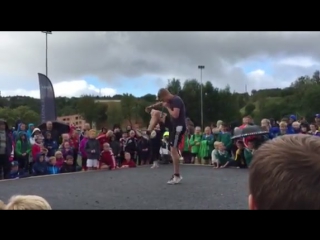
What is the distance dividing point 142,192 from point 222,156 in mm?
5392

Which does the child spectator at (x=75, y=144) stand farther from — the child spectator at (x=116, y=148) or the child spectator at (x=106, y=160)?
the child spectator at (x=116, y=148)

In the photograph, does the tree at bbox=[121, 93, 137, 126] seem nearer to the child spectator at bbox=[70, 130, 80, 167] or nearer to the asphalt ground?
the child spectator at bbox=[70, 130, 80, 167]

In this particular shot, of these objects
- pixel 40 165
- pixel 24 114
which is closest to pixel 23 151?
pixel 40 165

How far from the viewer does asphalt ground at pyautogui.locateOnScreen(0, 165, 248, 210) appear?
15.9ft

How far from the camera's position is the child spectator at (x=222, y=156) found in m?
10.9

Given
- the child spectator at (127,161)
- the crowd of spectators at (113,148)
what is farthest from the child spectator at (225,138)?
the child spectator at (127,161)

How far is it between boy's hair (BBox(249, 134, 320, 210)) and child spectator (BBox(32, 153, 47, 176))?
10.2 meters

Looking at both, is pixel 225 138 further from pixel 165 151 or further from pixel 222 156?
pixel 165 151

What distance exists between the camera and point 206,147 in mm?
12625

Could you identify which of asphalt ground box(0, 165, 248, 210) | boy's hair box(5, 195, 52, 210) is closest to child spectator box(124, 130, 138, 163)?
asphalt ground box(0, 165, 248, 210)

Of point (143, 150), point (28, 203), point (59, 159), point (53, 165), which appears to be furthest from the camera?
point (143, 150)
